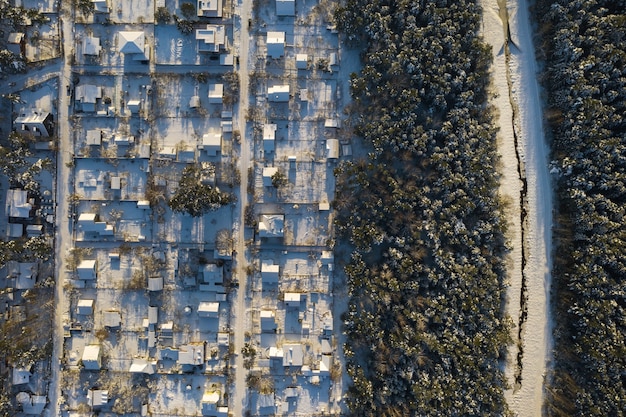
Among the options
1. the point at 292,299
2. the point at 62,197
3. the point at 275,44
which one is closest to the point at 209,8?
the point at 275,44

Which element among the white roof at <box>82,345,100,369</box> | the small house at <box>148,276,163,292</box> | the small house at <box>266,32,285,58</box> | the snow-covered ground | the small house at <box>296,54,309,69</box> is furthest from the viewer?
the small house at <box>296,54,309,69</box>

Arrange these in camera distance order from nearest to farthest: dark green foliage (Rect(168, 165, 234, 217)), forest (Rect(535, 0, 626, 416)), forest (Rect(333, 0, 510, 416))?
1. forest (Rect(535, 0, 626, 416))
2. forest (Rect(333, 0, 510, 416))
3. dark green foliage (Rect(168, 165, 234, 217))

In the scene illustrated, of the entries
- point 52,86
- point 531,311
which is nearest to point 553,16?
point 531,311

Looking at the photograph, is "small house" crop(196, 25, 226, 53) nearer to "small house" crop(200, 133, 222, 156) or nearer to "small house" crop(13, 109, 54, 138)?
"small house" crop(200, 133, 222, 156)

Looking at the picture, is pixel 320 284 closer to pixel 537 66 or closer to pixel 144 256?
pixel 144 256

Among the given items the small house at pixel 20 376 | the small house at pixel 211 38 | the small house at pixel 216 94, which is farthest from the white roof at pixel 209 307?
the small house at pixel 211 38

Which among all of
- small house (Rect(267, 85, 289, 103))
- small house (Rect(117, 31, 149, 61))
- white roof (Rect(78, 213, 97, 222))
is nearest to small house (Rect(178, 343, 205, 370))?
white roof (Rect(78, 213, 97, 222))
